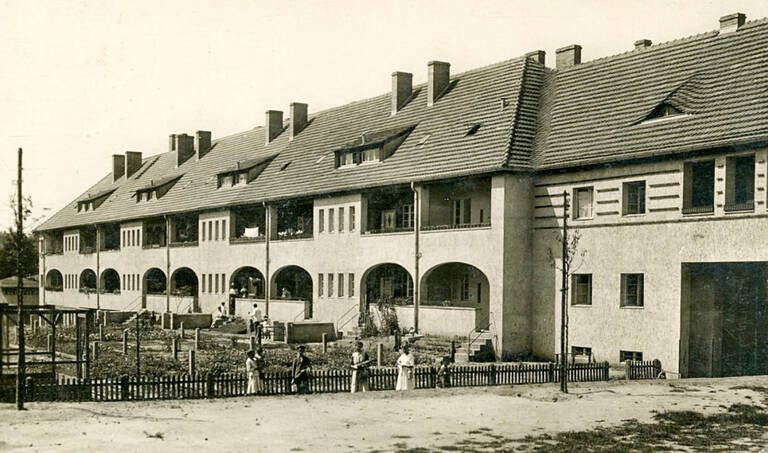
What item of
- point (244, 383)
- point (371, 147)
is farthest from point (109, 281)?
point (244, 383)

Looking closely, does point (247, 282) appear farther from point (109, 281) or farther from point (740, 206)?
point (740, 206)

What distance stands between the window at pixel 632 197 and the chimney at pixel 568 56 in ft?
31.3

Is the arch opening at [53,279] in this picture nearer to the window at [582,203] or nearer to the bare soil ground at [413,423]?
the window at [582,203]

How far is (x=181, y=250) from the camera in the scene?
54.8 metres

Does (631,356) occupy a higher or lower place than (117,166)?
lower

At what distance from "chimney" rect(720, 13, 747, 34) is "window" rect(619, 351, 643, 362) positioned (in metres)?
12.3

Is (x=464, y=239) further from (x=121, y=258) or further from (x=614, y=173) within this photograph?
(x=121, y=258)

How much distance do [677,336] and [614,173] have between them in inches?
242

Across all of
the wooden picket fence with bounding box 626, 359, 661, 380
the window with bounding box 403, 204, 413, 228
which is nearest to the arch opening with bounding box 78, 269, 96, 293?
the window with bounding box 403, 204, 413, 228

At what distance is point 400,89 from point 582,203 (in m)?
15.2

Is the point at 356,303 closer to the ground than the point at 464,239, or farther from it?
closer to the ground

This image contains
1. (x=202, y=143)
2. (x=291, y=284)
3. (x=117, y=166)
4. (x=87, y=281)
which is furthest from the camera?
(x=117, y=166)

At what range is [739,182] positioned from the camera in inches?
1064

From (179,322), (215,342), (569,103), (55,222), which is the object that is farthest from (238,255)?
(55,222)
